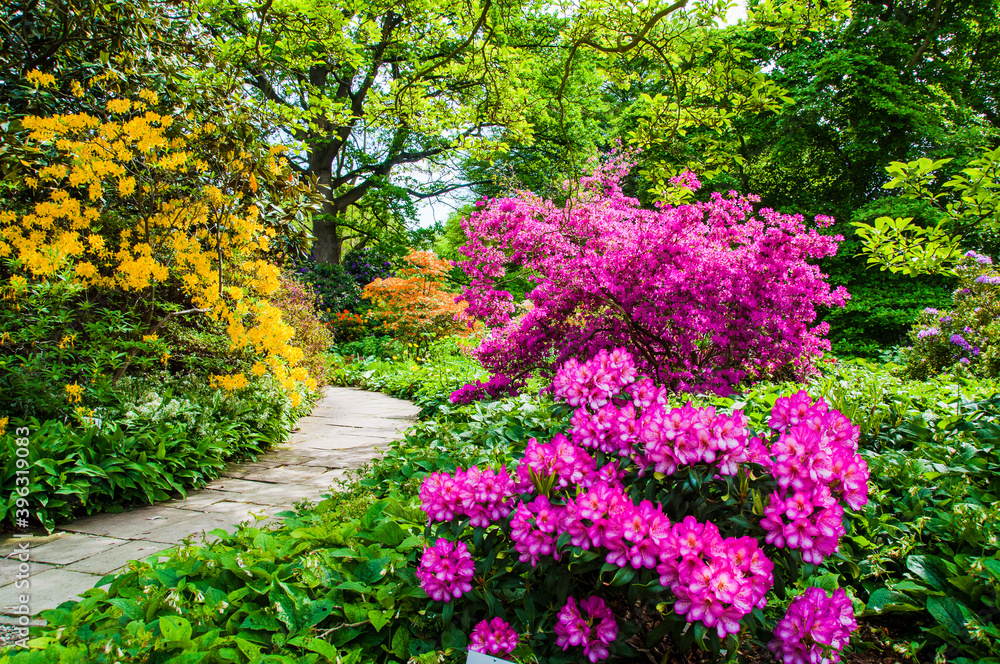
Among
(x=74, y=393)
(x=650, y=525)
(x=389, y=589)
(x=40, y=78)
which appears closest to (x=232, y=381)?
(x=74, y=393)

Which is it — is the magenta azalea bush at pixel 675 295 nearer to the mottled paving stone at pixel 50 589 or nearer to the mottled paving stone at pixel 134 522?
the mottled paving stone at pixel 134 522

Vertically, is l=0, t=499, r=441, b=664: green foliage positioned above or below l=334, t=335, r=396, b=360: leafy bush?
below

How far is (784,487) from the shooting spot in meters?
1.31

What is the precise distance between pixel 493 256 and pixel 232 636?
3500 millimetres

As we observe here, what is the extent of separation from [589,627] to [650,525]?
36 cm

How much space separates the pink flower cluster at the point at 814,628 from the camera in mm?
1235

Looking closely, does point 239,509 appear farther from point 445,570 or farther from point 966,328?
point 966,328

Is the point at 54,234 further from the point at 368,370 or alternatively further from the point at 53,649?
the point at 368,370

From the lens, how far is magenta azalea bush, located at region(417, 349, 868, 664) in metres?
1.22

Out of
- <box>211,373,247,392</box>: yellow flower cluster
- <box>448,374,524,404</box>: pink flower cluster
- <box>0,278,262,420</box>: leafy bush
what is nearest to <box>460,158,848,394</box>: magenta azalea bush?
<box>448,374,524,404</box>: pink flower cluster

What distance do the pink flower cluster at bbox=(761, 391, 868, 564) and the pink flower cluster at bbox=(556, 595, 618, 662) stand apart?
0.45 metres

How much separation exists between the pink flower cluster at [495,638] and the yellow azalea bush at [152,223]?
10.8 feet

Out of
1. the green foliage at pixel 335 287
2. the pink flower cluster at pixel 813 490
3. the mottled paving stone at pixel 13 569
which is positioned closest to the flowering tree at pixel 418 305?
the green foliage at pixel 335 287

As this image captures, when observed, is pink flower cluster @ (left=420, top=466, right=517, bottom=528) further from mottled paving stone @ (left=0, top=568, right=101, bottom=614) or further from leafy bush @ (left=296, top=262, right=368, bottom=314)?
leafy bush @ (left=296, top=262, right=368, bottom=314)
